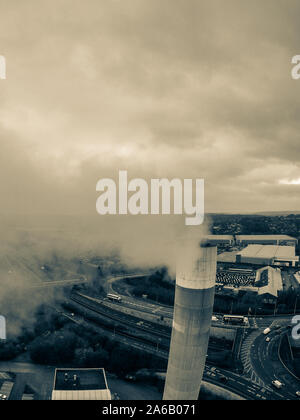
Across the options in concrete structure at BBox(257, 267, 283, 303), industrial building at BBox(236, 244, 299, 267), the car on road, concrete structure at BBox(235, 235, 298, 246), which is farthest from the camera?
concrete structure at BBox(235, 235, 298, 246)

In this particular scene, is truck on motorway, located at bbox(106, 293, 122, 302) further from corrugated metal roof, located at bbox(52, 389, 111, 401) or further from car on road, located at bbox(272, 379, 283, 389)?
corrugated metal roof, located at bbox(52, 389, 111, 401)

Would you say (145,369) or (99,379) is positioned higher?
(99,379)

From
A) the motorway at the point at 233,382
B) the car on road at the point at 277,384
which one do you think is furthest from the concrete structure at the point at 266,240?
the car on road at the point at 277,384

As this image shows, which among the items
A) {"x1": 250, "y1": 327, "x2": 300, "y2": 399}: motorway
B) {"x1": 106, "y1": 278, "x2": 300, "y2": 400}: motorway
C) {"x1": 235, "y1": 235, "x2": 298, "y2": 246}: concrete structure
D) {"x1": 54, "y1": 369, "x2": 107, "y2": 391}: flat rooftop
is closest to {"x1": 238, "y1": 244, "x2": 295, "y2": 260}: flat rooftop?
{"x1": 235, "y1": 235, "x2": 298, "y2": 246}: concrete structure

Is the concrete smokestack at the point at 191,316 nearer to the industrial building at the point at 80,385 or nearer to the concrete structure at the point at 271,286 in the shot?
the industrial building at the point at 80,385

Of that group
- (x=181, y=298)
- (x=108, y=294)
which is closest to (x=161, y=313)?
(x=108, y=294)

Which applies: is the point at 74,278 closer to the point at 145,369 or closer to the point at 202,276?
the point at 145,369
